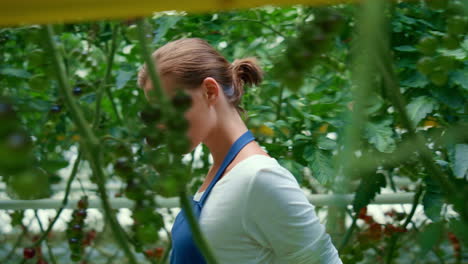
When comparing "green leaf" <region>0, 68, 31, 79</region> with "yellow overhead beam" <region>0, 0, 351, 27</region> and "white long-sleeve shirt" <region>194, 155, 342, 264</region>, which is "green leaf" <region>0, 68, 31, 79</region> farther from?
"yellow overhead beam" <region>0, 0, 351, 27</region>

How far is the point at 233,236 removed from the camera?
1.05 m

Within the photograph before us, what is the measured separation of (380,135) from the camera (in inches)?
43.6

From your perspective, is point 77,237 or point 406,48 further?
point 406,48

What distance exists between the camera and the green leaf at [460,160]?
3.10 feet

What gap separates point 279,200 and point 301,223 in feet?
0.18

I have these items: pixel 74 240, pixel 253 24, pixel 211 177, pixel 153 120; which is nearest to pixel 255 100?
pixel 253 24

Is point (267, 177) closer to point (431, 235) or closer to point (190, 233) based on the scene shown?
point (190, 233)

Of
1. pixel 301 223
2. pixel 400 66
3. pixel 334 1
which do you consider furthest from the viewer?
pixel 400 66

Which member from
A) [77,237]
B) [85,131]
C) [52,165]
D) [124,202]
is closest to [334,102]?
[124,202]

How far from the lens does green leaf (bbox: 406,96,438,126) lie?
106cm

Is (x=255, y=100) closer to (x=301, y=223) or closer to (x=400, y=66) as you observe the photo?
(x=400, y=66)

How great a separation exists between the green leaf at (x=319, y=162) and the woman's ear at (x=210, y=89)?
0.84ft

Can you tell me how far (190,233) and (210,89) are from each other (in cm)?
27

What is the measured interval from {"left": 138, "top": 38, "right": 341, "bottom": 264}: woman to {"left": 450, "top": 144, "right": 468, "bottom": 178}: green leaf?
24cm
